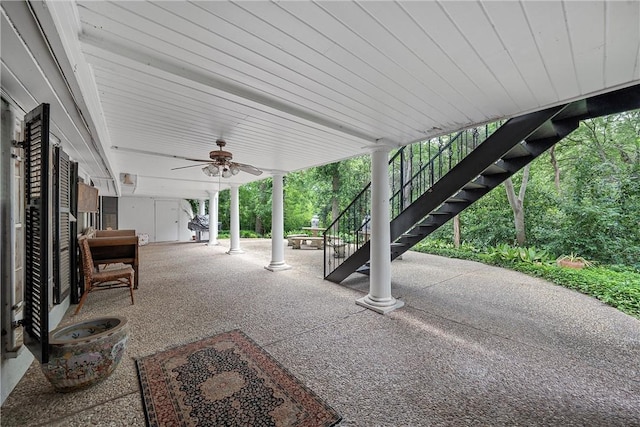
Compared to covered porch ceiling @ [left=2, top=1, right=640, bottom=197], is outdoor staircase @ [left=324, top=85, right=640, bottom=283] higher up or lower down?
lower down

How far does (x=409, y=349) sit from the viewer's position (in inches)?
99.0

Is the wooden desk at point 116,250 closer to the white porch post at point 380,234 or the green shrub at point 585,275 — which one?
the white porch post at point 380,234

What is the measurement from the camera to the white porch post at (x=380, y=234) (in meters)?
3.57

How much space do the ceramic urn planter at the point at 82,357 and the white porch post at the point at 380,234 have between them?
2.82m

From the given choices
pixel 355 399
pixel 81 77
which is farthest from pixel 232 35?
pixel 355 399

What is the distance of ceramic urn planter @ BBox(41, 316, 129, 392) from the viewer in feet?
5.74

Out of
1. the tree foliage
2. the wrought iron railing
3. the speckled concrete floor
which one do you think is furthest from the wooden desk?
the tree foliage

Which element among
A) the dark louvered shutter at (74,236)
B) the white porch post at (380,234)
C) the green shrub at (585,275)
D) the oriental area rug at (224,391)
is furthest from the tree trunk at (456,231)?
the dark louvered shutter at (74,236)

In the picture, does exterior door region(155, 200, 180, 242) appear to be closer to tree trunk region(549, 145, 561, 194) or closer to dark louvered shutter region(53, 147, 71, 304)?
dark louvered shutter region(53, 147, 71, 304)

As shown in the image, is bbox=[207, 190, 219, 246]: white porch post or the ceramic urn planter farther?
bbox=[207, 190, 219, 246]: white porch post

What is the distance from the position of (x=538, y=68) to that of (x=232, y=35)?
6.79 ft

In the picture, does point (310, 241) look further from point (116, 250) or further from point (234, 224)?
point (116, 250)

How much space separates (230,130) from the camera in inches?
121

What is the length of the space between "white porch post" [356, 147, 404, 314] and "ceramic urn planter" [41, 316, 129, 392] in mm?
2825
